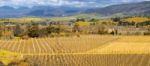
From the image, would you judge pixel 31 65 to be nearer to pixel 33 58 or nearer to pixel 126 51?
pixel 33 58

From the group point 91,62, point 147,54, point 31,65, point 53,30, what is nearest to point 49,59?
point 91,62

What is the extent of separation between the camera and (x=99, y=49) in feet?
177

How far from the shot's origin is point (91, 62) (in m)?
43.7

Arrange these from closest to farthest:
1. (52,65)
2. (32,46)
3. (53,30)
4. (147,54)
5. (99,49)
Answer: (52,65), (147,54), (99,49), (32,46), (53,30)

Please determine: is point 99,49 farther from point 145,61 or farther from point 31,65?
point 31,65

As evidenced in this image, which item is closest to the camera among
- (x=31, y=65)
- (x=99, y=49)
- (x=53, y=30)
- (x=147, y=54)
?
(x=31, y=65)

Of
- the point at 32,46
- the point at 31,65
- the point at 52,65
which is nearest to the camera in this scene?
the point at 31,65

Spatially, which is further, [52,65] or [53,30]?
[53,30]

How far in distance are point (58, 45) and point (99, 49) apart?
736 centimetres

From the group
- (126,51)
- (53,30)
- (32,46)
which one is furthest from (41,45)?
(53,30)

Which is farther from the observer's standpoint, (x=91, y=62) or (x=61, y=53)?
(x=61, y=53)

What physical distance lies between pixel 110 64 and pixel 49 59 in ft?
22.5

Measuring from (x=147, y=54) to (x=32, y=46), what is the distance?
1613 centimetres

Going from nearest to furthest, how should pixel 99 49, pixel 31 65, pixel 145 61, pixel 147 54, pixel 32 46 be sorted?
pixel 31 65 → pixel 145 61 → pixel 147 54 → pixel 99 49 → pixel 32 46
